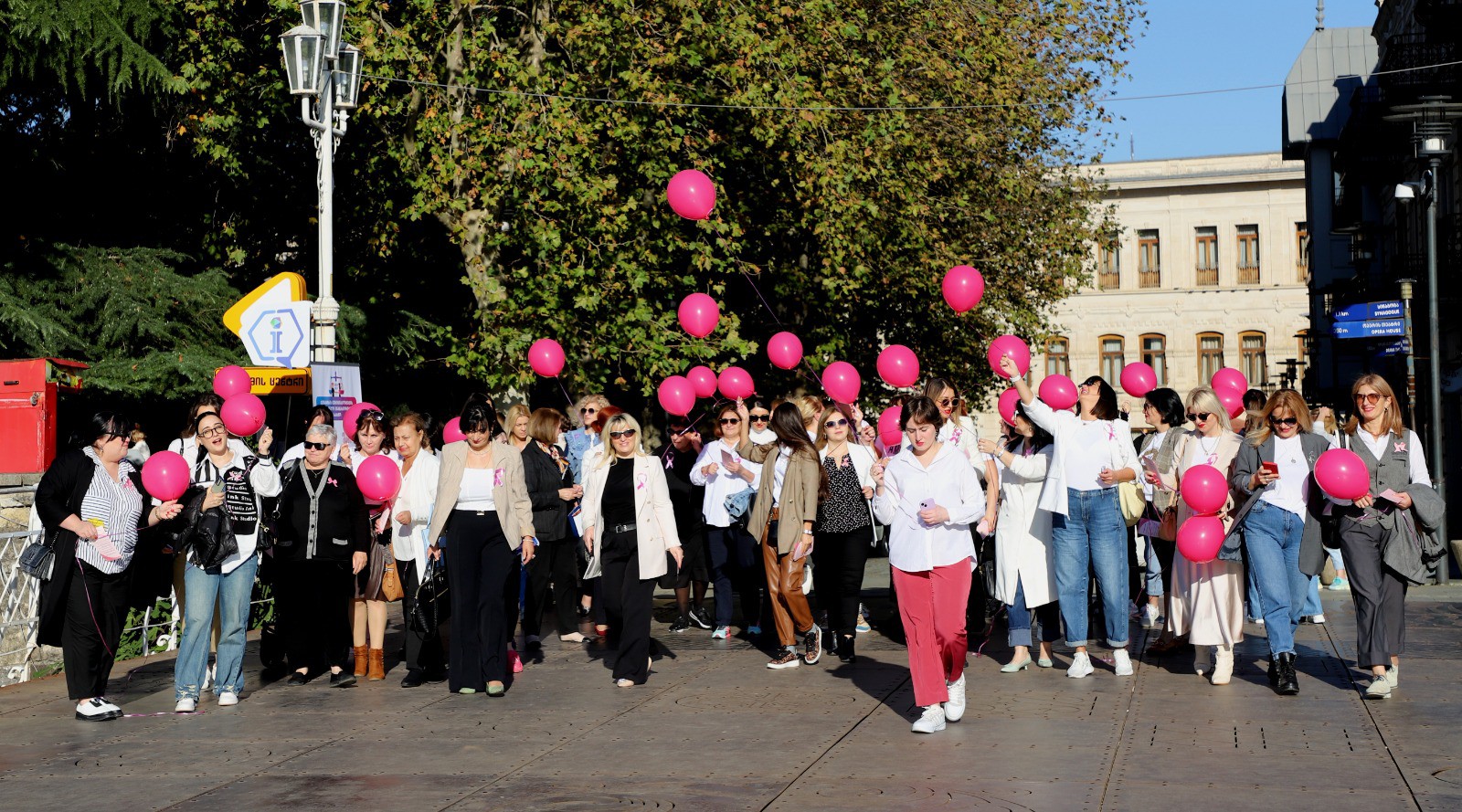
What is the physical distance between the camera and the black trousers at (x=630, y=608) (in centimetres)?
1091

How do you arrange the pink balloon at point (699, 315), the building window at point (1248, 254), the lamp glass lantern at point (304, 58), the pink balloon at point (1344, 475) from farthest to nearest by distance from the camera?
1. the building window at point (1248, 254)
2. the pink balloon at point (699, 315)
3. the lamp glass lantern at point (304, 58)
4. the pink balloon at point (1344, 475)

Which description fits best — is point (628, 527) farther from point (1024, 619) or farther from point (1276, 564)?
point (1276, 564)

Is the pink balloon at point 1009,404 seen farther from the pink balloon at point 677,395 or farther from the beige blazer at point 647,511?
the pink balloon at point 677,395

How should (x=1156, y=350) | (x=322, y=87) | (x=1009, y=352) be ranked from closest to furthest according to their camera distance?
(x=1009, y=352), (x=322, y=87), (x=1156, y=350)

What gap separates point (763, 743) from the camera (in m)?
8.66

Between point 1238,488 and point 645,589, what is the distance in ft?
12.7

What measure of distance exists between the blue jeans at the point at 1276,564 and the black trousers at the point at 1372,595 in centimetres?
43

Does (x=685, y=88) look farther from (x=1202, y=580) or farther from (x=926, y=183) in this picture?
(x=1202, y=580)

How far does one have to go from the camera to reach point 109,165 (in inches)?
836

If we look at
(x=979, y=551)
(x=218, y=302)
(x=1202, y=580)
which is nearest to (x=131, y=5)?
(x=218, y=302)

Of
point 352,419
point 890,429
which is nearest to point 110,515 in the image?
point 352,419

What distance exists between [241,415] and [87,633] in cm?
198

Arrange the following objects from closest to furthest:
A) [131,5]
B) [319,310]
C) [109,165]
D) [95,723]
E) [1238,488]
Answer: [95,723] < [1238,488] < [319,310] < [131,5] < [109,165]

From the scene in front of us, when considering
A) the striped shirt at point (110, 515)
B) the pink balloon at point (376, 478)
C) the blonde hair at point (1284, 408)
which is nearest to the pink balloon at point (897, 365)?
the blonde hair at point (1284, 408)
